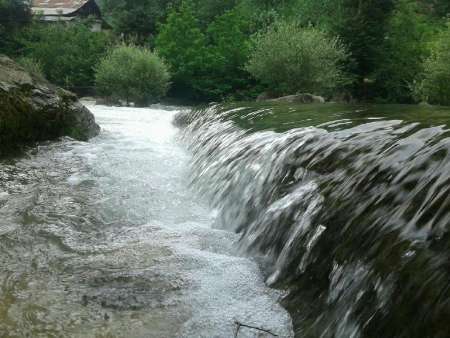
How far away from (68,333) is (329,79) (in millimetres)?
23089

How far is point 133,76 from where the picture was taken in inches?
1091

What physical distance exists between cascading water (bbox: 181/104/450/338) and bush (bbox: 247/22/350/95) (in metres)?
17.9

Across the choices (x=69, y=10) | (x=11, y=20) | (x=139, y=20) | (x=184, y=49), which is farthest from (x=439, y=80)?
(x=69, y=10)

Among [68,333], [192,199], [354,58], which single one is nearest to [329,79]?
[354,58]

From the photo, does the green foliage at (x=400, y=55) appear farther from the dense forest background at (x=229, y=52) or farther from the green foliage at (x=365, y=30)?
the green foliage at (x=365, y=30)

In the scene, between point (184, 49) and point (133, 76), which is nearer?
point (133, 76)

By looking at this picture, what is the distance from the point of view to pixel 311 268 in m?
3.61

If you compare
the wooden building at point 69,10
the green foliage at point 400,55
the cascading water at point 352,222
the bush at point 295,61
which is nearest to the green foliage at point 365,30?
the green foliage at point 400,55

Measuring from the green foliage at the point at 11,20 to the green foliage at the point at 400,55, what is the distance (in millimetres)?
28294

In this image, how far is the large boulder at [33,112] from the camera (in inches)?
339

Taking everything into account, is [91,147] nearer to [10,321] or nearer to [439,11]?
[10,321]

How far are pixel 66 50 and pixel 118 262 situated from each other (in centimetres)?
3475

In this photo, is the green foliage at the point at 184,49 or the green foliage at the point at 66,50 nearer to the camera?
the green foliage at the point at 184,49

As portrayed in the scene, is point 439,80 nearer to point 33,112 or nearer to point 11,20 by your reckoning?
point 33,112
